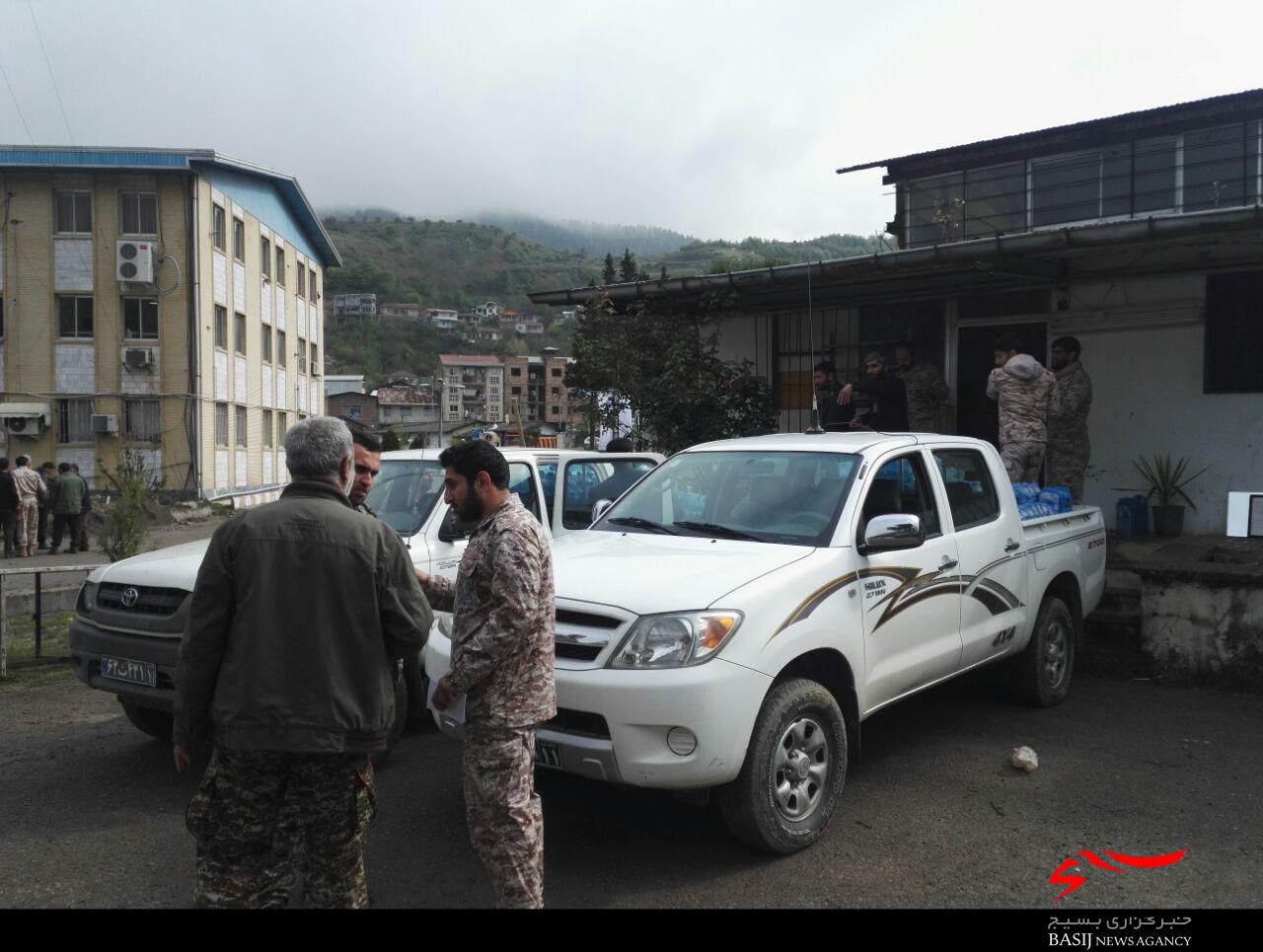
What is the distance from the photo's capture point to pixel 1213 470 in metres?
10.3

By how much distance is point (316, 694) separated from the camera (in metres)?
3.02

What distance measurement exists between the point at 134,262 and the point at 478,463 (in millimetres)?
28640

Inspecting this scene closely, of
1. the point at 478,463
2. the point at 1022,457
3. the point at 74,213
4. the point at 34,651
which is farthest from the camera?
the point at 74,213

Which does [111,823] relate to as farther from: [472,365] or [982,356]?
[472,365]

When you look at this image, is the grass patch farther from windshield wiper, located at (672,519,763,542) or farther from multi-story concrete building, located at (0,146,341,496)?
multi-story concrete building, located at (0,146,341,496)

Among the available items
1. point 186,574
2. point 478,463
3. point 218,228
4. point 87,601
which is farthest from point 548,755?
point 218,228

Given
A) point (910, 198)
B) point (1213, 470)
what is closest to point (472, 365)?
point (910, 198)

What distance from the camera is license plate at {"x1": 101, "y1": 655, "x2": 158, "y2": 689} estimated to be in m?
5.27

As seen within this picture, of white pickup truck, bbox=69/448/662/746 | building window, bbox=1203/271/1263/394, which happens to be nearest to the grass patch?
white pickup truck, bbox=69/448/662/746

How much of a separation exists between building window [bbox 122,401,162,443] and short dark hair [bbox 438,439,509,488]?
2858 cm

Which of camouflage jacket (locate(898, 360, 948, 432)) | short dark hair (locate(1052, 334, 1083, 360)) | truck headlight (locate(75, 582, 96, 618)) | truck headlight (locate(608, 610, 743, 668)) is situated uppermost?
short dark hair (locate(1052, 334, 1083, 360))

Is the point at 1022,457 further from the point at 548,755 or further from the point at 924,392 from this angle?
the point at 548,755

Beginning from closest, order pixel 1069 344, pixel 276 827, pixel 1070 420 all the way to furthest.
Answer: pixel 276 827 → pixel 1069 344 → pixel 1070 420

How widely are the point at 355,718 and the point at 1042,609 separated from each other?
→ 5.02m
